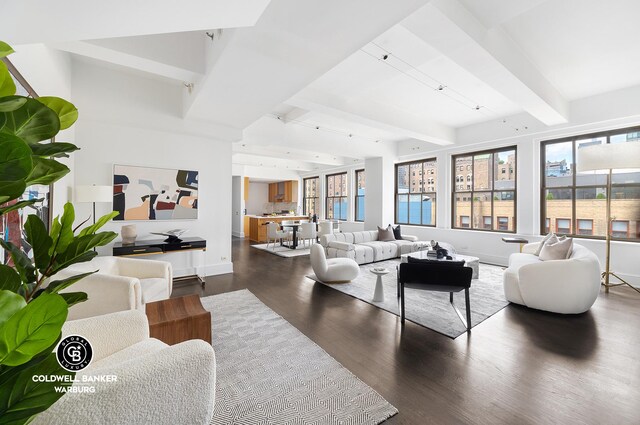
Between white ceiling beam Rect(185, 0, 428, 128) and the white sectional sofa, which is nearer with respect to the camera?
white ceiling beam Rect(185, 0, 428, 128)

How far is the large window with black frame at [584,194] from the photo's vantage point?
454cm

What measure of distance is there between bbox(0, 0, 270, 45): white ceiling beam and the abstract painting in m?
2.90

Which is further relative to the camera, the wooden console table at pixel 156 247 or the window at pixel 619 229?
the window at pixel 619 229

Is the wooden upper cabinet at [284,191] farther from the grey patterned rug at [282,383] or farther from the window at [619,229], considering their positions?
the window at [619,229]

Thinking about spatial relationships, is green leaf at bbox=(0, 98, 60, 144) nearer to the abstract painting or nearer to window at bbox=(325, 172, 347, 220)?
the abstract painting

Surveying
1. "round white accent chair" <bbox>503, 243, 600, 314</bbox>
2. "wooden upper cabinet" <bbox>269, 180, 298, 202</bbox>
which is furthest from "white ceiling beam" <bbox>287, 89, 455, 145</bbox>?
"wooden upper cabinet" <bbox>269, 180, 298, 202</bbox>

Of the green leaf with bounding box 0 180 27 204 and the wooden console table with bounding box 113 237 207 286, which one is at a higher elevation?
the green leaf with bounding box 0 180 27 204

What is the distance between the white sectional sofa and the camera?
5766mm

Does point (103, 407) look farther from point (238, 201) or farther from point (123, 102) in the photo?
point (238, 201)

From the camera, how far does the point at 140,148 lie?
431 cm

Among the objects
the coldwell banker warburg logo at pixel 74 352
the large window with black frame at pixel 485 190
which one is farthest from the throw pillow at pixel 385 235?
the coldwell banker warburg logo at pixel 74 352

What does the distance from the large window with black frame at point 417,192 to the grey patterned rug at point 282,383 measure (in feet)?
19.6

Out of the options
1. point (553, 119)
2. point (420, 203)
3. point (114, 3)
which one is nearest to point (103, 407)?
point (114, 3)

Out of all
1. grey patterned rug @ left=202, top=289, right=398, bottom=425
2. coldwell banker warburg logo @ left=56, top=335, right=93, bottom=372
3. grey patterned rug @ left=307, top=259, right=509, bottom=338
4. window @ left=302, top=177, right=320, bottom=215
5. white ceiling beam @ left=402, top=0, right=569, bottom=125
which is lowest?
grey patterned rug @ left=202, top=289, right=398, bottom=425
